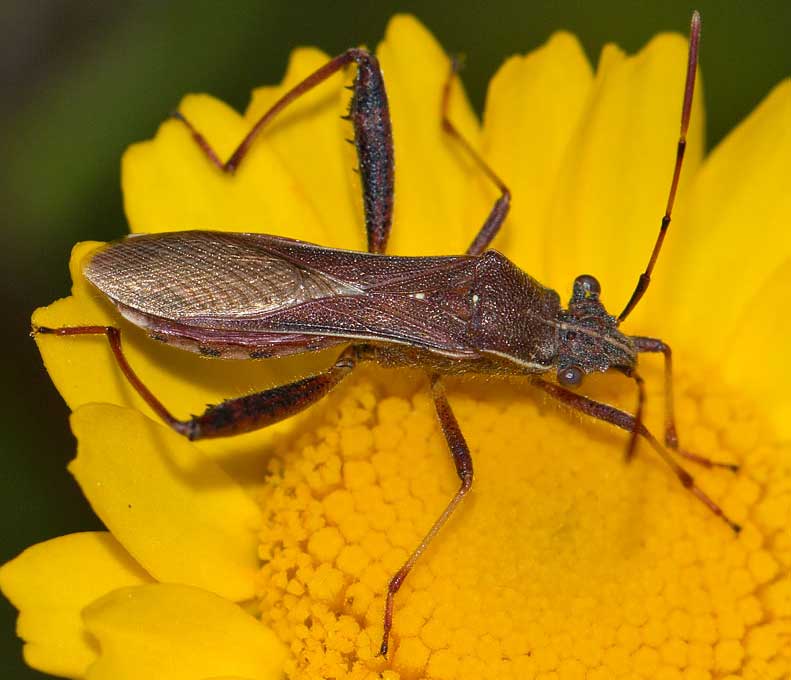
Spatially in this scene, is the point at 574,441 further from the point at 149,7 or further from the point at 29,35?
the point at 29,35

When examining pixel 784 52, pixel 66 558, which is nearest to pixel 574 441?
pixel 66 558

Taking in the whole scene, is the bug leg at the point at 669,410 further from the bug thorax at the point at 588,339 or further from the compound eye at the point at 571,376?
the compound eye at the point at 571,376

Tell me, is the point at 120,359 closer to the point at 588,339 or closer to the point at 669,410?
the point at 588,339

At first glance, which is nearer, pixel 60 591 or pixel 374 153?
pixel 60 591

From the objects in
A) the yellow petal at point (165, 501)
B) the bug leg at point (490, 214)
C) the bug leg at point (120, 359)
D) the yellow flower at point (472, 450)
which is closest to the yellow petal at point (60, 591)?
the yellow flower at point (472, 450)

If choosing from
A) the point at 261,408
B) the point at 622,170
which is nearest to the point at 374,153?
the point at 622,170

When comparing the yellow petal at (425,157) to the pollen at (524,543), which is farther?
the yellow petal at (425,157)

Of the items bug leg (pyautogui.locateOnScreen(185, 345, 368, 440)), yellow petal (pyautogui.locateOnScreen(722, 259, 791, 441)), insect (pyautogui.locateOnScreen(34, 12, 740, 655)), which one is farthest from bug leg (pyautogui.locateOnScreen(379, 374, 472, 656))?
yellow petal (pyautogui.locateOnScreen(722, 259, 791, 441))
